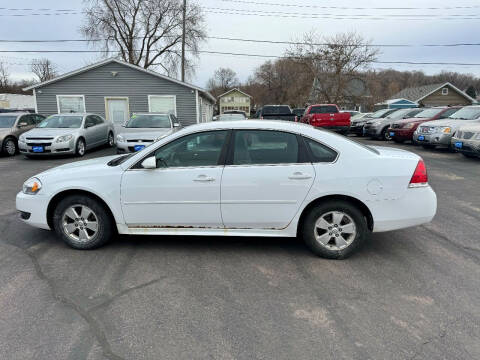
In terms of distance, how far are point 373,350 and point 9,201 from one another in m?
6.62

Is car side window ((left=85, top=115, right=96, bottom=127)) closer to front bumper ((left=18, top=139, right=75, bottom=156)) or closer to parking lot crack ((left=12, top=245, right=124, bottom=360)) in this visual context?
front bumper ((left=18, top=139, right=75, bottom=156))

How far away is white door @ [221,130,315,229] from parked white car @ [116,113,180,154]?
5993 millimetres

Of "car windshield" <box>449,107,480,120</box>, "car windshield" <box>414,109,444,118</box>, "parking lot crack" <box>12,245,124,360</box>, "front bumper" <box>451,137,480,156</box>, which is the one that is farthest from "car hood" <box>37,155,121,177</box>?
"car windshield" <box>414,109,444,118</box>

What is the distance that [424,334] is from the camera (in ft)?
8.11

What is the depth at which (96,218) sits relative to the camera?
12.7 feet

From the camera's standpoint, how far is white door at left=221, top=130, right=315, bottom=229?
11.6 feet

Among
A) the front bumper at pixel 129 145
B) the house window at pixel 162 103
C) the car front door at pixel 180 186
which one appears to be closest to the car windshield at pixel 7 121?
the front bumper at pixel 129 145

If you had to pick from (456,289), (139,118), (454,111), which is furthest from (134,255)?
(454,111)

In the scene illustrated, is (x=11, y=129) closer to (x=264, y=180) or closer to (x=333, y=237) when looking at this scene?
(x=264, y=180)

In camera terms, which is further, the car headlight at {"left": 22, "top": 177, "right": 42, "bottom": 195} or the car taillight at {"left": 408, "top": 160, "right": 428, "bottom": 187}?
the car headlight at {"left": 22, "top": 177, "right": 42, "bottom": 195}

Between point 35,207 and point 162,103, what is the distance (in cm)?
1582

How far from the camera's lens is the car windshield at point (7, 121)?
12883 mm

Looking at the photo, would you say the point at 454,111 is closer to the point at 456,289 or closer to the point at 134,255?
the point at 456,289

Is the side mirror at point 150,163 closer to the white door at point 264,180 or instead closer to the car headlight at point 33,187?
the white door at point 264,180
